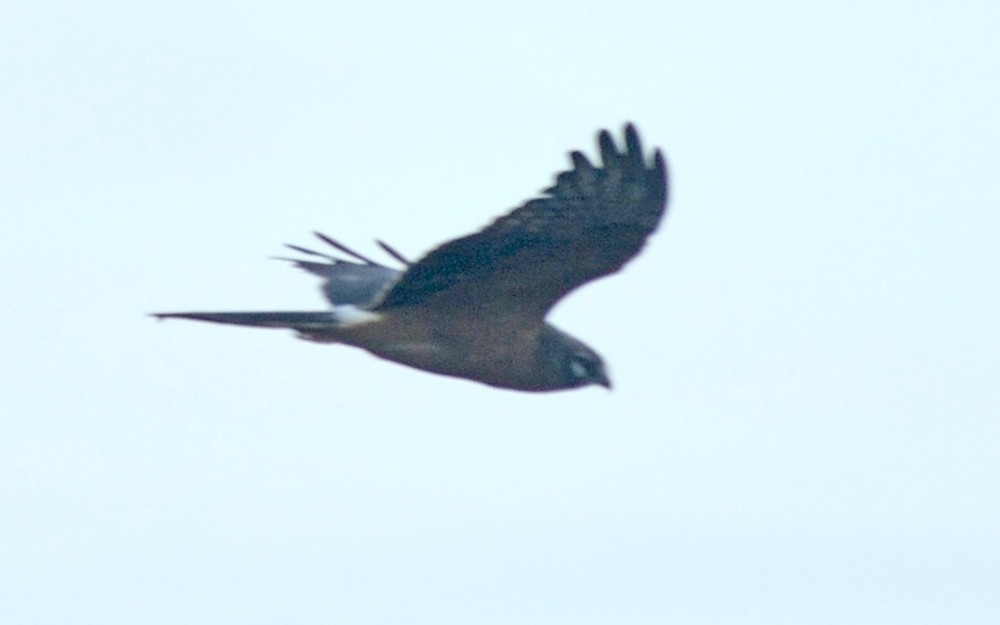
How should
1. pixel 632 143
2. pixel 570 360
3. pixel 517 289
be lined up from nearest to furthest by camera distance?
1. pixel 632 143
2. pixel 517 289
3. pixel 570 360

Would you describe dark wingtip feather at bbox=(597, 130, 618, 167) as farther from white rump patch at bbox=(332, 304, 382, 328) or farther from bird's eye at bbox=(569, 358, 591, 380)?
bird's eye at bbox=(569, 358, 591, 380)

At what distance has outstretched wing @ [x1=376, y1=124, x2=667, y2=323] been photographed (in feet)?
48.8

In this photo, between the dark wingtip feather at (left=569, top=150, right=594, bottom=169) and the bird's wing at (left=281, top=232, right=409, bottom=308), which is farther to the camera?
the bird's wing at (left=281, top=232, right=409, bottom=308)

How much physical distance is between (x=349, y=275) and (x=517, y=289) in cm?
279

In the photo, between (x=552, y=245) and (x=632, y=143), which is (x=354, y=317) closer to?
(x=552, y=245)

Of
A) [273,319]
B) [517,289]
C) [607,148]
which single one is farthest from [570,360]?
[607,148]

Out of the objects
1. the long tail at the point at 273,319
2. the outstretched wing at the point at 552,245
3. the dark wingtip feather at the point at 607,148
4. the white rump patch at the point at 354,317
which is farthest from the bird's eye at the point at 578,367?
the dark wingtip feather at the point at 607,148

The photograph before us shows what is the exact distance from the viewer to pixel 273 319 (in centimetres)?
1609

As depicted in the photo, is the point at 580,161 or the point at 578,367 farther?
the point at 578,367

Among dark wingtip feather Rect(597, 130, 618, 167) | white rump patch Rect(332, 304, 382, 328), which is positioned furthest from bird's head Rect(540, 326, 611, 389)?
dark wingtip feather Rect(597, 130, 618, 167)

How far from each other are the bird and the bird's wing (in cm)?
79

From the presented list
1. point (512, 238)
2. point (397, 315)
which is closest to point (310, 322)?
point (397, 315)

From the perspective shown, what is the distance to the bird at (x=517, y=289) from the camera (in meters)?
14.9

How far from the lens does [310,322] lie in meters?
16.3
